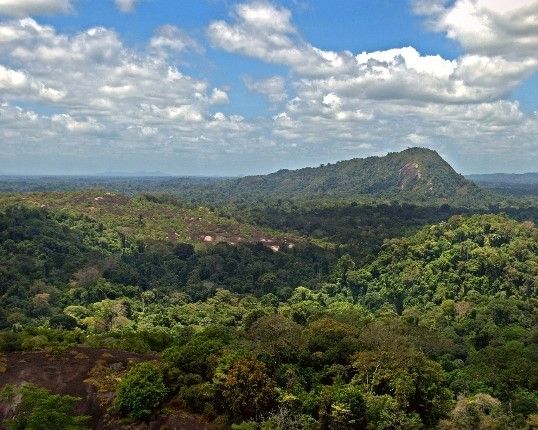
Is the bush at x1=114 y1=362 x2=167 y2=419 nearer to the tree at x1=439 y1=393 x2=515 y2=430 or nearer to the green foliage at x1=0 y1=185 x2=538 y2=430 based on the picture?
the green foliage at x1=0 y1=185 x2=538 y2=430

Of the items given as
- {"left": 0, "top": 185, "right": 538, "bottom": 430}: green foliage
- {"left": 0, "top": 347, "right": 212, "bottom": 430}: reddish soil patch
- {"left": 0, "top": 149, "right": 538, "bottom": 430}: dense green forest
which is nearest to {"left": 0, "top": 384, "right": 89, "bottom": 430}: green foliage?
{"left": 0, "top": 149, "right": 538, "bottom": 430}: dense green forest

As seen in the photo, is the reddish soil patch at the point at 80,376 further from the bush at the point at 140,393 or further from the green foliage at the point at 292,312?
the green foliage at the point at 292,312

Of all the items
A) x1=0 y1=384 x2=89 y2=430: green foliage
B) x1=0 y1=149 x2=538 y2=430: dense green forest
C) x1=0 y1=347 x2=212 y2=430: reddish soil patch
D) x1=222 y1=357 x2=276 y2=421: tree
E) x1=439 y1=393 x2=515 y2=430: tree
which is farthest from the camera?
x1=0 y1=347 x2=212 y2=430: reddish soil patch

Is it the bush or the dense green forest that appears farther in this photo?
the bush

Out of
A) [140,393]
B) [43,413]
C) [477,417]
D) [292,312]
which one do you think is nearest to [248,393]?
[140,393]

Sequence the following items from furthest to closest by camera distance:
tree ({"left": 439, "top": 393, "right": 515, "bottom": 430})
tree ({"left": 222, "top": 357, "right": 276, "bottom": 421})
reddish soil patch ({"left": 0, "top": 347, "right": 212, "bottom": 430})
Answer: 1. reddish soil patch ({"left": 0, "top": 347, "right": 212, "bottom": 430})
2. tree ({"left": 222, "top": 357, "right": 276, "bottom": 421})
3. tree ({"left": 439, "top": 393, "right": 515, "bottom": 430})

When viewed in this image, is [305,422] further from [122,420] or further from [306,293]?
[306,293]

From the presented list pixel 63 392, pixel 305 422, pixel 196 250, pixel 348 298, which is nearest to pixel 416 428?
pixel 305 422
